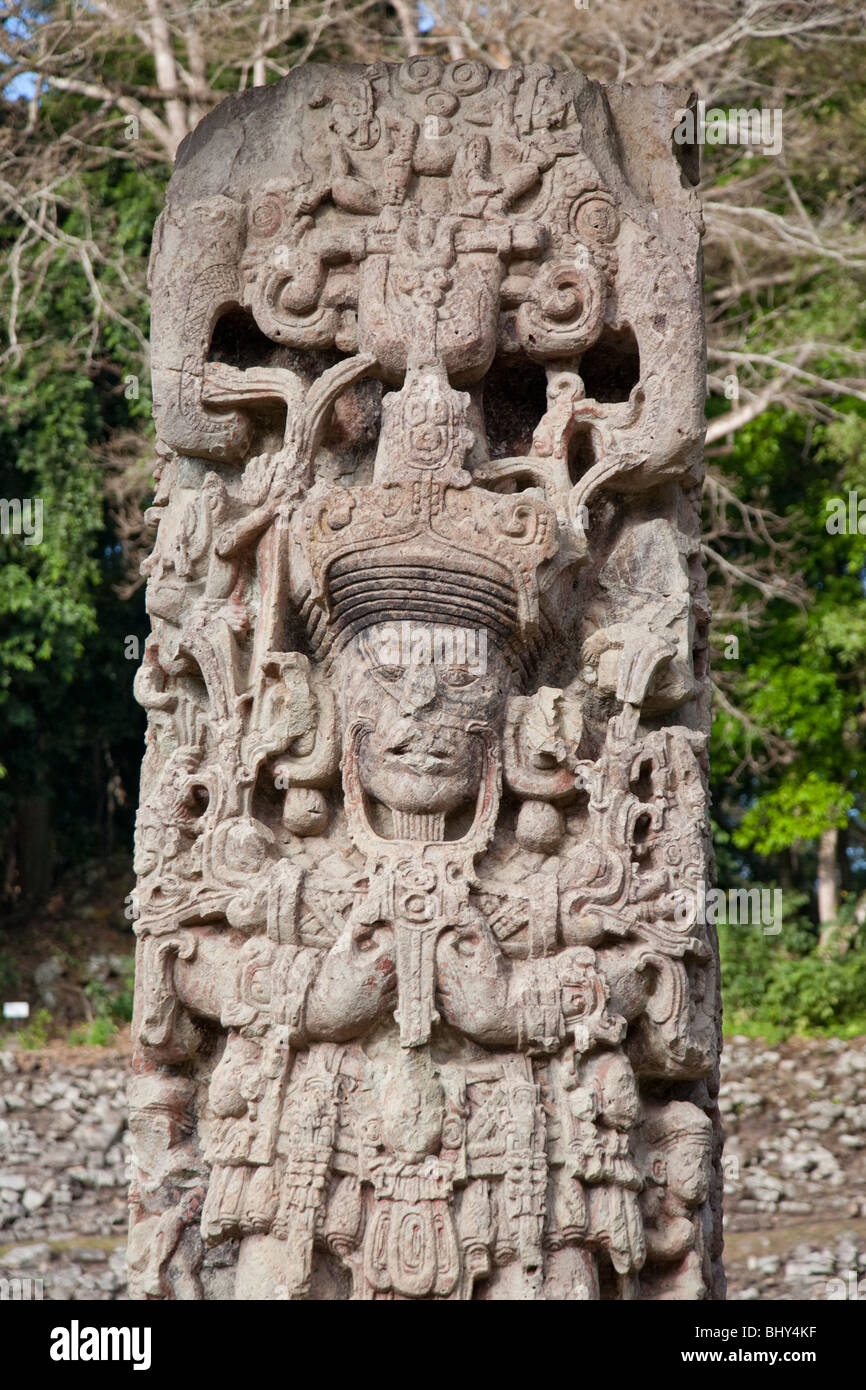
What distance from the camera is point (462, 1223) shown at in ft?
16.3

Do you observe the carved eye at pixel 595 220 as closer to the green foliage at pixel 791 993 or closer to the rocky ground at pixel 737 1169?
the rocky ground at pixel 737 1169

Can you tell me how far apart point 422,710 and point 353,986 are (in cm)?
84

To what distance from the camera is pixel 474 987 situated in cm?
510

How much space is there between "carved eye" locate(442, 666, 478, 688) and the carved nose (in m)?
0.04

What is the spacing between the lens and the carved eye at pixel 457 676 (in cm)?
532

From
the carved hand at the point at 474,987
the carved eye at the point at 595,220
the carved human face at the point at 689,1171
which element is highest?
the carved eye at the point at 595,220

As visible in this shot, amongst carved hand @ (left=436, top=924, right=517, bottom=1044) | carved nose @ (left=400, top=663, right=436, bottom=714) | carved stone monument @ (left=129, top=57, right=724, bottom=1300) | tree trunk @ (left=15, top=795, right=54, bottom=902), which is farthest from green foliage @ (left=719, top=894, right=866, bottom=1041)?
carved nose @ (left=400, top=663, right=436, bottom=714)

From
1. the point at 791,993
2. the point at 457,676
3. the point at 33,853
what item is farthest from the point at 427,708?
the point at 33,853

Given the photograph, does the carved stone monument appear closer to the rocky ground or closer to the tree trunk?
the rocky ground

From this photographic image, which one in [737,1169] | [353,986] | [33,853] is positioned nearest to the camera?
[353,986]

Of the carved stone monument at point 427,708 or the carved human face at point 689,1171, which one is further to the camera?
the carved human face at point 689,1171

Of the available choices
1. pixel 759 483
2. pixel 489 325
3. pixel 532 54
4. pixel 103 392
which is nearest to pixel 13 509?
pixel 103 392

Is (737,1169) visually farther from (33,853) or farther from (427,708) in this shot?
(33,853)

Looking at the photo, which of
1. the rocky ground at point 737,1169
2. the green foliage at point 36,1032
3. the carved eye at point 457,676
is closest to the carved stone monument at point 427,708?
the carved eye at point 457,676
